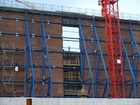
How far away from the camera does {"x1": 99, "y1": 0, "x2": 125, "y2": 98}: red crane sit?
44.9 m

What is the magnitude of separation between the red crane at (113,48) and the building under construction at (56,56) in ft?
3.06

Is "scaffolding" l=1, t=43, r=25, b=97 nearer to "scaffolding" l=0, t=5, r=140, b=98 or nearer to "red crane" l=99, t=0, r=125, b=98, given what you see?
"scaffolding" l=0, t=5, r=140, b=98

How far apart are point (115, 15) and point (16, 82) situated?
2028 centimetres

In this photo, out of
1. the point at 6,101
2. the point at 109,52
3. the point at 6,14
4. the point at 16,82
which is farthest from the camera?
the point at 109,52

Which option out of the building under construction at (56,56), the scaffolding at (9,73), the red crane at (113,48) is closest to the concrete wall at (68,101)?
the building under construction at (56,56)

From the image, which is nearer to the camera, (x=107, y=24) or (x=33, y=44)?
(x=33, y=44)

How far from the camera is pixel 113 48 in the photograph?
4666 centimetres

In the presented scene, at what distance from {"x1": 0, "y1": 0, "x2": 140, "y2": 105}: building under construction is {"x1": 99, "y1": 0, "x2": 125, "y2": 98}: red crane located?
3.06 feet

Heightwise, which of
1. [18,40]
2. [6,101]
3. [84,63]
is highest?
[18,40]

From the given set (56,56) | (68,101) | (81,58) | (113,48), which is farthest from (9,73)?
(113,48)

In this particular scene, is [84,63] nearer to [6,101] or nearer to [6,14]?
[6,14]

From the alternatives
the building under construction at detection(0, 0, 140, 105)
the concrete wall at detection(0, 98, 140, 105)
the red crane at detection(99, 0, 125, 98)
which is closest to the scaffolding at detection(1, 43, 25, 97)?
the building under construction at detection(0, 0, 140, 105)

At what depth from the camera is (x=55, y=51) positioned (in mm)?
44500

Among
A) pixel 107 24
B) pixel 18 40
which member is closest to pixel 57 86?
pixel 18 40
